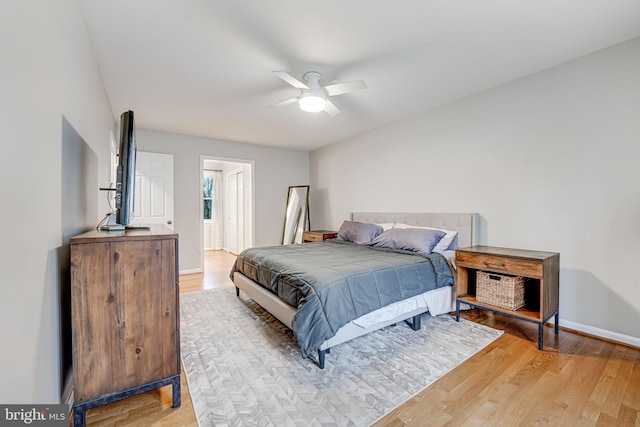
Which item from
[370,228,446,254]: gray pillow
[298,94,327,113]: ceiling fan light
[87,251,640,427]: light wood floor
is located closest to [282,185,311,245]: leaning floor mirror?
[370,228,446,254]: gray pillow

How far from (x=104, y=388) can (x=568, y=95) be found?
4.19m

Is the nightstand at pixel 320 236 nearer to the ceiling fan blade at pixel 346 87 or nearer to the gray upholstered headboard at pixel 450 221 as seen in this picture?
the gray upholstered headboard at pixel 450 221

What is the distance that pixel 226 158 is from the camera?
17.2 feet

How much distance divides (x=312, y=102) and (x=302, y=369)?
2.33m

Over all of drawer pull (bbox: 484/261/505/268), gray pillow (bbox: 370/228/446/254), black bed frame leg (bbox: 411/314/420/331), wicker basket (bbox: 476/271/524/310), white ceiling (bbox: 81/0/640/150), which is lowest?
black bed frame leg (bbox: 411/314/420/331)

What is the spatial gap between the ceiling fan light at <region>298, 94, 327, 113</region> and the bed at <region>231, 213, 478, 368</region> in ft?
5.03

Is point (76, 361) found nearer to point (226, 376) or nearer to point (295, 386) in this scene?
point (226, 376)

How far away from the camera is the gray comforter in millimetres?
1933

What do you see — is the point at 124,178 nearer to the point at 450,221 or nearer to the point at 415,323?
the point at 415,323

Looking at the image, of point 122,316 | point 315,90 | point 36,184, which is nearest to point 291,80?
point 315,90

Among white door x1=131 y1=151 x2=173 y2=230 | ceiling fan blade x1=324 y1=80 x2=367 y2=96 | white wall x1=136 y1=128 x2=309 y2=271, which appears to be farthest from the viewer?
white wall x1=136 y1=128 x2=309 y2=271

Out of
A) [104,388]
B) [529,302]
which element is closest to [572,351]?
[529,302]

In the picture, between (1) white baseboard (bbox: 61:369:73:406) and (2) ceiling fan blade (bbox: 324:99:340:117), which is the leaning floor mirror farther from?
(1) white baseboard (bbox: 61:369:73:406)

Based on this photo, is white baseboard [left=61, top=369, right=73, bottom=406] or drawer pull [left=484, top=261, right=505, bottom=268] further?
drawer pull [left=484, top=261, right=505, bottom=268]
